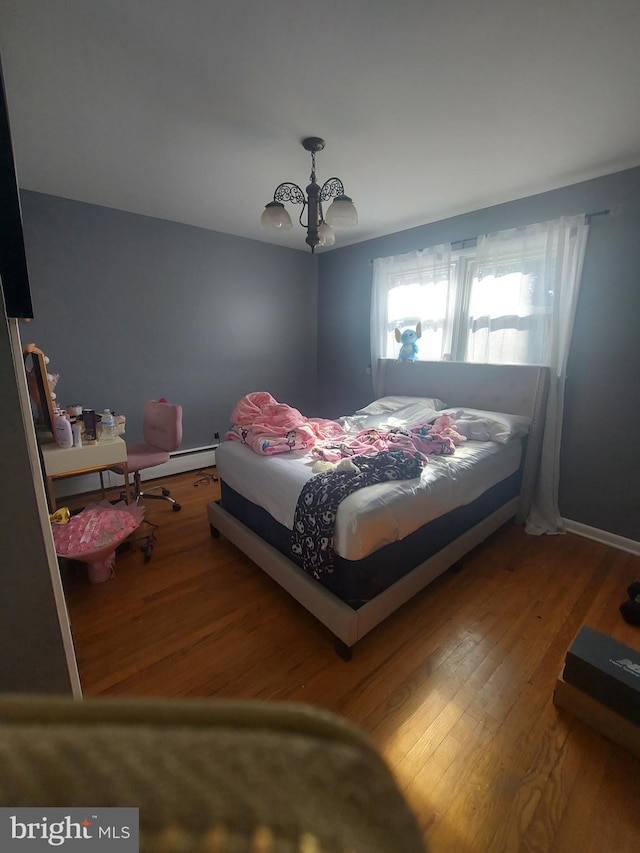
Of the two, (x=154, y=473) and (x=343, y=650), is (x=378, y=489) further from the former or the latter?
(x=154, y=473)

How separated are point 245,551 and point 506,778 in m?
1.50

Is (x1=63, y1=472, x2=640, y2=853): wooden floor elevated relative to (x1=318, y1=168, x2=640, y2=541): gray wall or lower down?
lower down

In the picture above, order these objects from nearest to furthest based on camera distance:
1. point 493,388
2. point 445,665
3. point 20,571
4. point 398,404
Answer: point 20,571 → point 445,665 → point 493,388 → point 398,404

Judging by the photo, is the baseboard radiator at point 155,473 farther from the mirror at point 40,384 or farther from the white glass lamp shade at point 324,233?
the white glass lamp shade at point 324,233

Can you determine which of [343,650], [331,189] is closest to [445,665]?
[343,650]

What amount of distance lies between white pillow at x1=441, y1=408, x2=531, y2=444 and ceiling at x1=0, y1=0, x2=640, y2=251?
159cm

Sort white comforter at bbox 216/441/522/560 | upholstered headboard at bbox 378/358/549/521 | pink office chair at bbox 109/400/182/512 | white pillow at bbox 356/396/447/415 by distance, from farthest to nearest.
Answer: white pillow at bbox 356/396/447/415 < pink office chair at bbox 109/400/182/512 < upholstered headboard at bbox 378/358/549/521 < white comforter at bbox 216/441/522/560

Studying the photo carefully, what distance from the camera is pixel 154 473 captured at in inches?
139

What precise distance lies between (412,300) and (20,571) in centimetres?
342

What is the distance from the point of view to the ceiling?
1.25 m

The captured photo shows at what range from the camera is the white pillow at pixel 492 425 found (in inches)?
96.6

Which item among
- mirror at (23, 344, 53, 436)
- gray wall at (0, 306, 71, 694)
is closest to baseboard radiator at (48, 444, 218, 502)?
mirror at (23, 344, 53, 436)

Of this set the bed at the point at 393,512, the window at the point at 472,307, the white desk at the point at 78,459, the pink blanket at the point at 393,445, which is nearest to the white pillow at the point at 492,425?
the bed at the point at 393,512

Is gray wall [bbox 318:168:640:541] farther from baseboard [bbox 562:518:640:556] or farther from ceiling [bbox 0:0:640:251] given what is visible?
ceiling [bbox 0:0:640:251]
